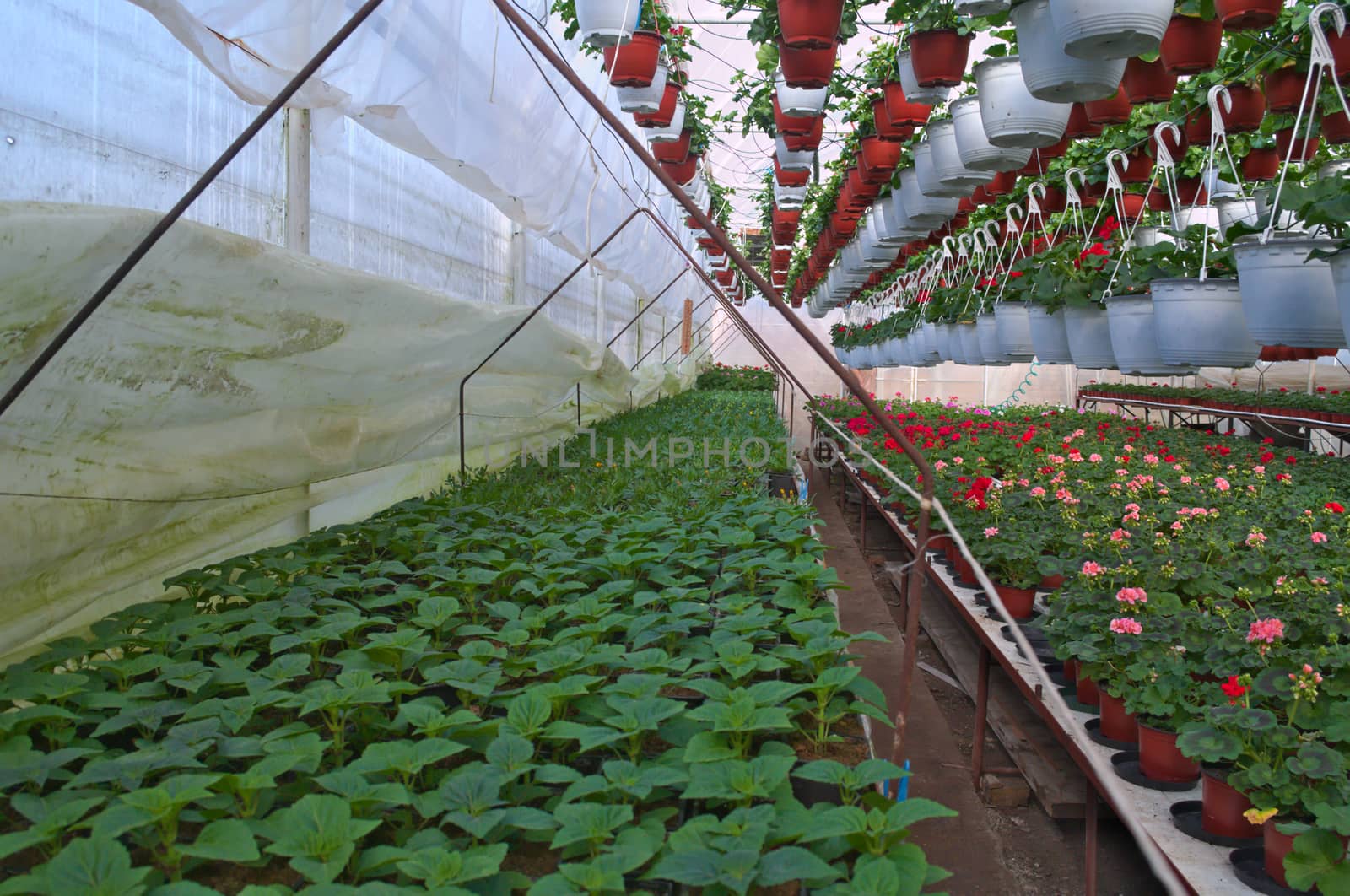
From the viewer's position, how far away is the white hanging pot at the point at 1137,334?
12.0 ft

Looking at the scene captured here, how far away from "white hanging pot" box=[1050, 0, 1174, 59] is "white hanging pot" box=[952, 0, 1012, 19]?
Answer: 0.37 meters

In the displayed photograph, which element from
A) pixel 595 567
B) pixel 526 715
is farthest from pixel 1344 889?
pixel 595 567

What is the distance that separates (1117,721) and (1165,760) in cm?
25

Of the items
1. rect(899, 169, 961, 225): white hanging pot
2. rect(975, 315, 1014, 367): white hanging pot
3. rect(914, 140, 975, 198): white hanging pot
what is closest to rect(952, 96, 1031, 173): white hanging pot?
rect(914, 140, 975, 198): white hanging pot

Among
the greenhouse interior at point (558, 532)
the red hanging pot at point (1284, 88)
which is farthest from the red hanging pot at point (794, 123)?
the red hanging pot at point (1284, 88)

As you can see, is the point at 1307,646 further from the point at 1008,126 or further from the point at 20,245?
the point at 20,245

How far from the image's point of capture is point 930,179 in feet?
14.4

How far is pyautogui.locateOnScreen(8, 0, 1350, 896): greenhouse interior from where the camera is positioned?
1.41 m

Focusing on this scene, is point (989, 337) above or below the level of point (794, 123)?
below

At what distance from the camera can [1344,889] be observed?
1.53m

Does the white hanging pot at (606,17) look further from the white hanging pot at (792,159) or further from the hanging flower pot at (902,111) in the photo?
the white hanging pot at (792,159)

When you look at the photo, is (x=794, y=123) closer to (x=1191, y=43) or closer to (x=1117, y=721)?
(x=1191, y=43)

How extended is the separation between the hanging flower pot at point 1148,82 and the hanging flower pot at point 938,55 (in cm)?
53

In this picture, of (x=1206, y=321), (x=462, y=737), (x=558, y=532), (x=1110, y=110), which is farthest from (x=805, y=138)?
(x=462, y=737)
